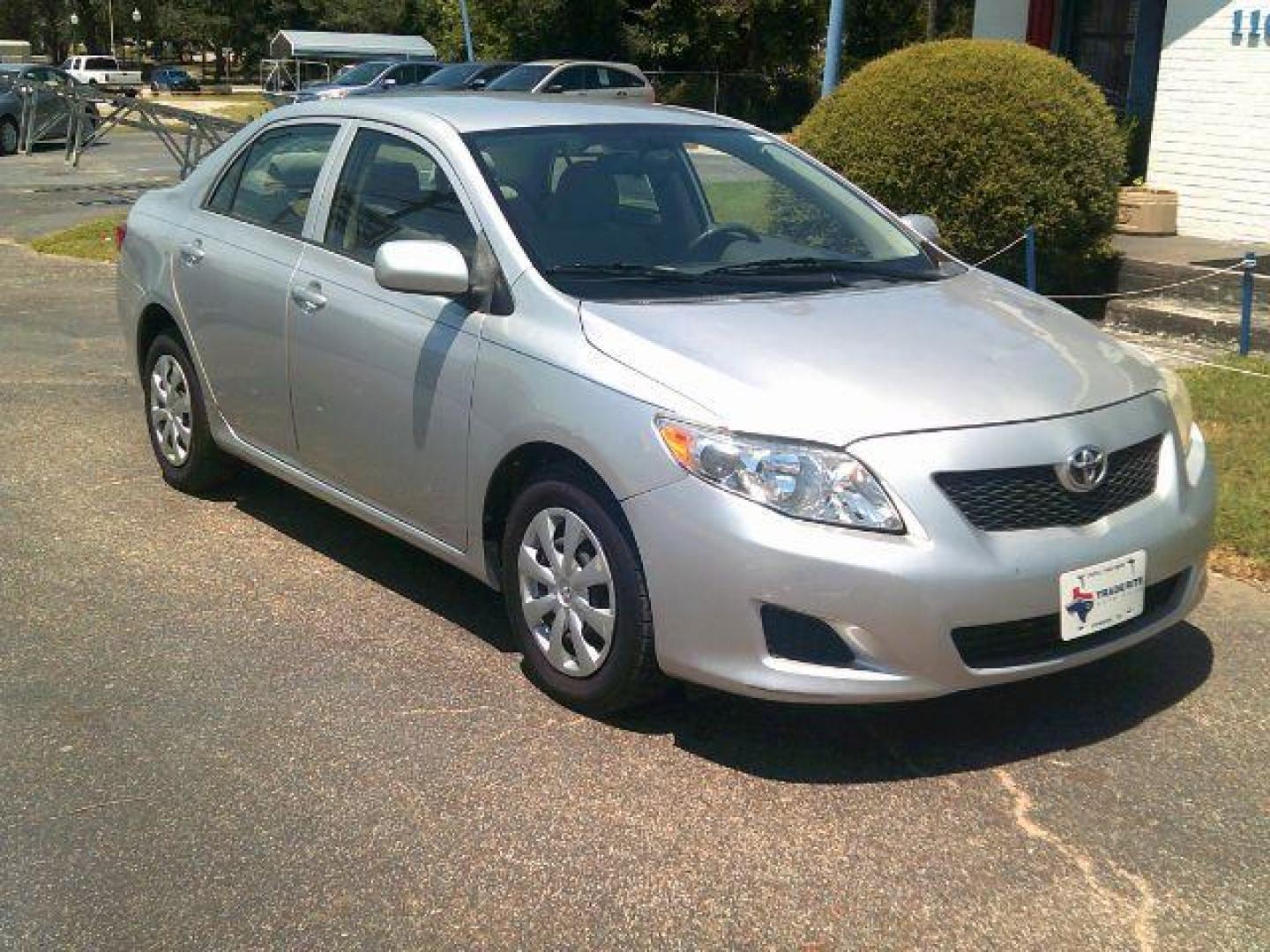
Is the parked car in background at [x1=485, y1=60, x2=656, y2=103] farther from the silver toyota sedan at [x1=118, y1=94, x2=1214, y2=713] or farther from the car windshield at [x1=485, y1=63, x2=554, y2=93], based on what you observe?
the silver toyota sedan at [x1=118, y1=94, x2=1214, y2=713]

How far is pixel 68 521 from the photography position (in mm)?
6141

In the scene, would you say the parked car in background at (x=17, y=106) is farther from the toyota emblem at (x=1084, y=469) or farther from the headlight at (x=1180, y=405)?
the toyota emblem at (x=1084, y=469)

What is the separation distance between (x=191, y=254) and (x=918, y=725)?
3599mm

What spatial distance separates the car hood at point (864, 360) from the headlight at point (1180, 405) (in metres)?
0.08

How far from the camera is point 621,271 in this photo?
4.61 meters

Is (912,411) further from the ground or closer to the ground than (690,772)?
further from the ground

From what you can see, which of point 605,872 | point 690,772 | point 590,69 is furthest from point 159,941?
point 590,69

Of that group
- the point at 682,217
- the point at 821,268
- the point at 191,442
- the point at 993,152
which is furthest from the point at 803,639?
the point at 993,152

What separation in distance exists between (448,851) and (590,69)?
26.7 m

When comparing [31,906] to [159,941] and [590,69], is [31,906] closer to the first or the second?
[159,941]

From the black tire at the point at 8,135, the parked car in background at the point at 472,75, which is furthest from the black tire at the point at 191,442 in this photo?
the black tire at the point at 8,135

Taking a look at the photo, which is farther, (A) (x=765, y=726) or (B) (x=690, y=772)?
(A) (x=765, y=726)

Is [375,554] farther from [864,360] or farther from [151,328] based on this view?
[864,360]

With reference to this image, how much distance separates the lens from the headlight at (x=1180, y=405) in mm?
4453
